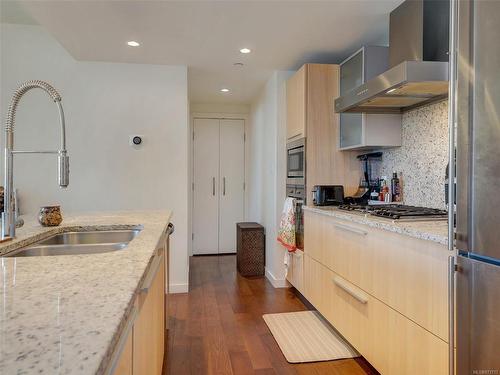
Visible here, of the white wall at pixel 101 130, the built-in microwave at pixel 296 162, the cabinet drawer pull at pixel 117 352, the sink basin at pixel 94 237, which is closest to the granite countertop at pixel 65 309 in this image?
the cabinet drawer pull at pixel 117 352

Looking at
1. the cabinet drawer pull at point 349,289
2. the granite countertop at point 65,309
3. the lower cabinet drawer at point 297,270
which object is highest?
the granite countertop at point 65,309

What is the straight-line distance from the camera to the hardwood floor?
202 cm

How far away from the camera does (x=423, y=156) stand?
7.91 feet

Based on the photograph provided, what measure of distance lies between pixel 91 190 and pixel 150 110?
1.00 metres

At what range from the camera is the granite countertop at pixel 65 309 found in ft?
1.38

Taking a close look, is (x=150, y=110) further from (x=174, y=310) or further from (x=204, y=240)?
(x=204, y=240)

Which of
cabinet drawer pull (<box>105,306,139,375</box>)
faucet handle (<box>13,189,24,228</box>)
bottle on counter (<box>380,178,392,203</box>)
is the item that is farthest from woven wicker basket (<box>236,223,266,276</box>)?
cabinet drawer pull (<box>105,306,139,375</box>)

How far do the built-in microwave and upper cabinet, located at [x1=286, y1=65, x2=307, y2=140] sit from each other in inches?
3.2

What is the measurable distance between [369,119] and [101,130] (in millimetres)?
2533

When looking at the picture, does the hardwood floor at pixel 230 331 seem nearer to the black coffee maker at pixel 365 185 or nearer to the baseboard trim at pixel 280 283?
the baseboard trim at pixel 280 283

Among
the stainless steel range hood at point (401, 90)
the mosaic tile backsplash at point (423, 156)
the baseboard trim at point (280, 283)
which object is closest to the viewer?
the stainless steel range hood at point (401, 90)

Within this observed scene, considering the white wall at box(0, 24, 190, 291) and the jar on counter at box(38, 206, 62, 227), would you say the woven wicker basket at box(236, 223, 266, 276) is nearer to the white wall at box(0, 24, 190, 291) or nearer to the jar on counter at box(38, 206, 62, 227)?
the white wall at box(0, 24, 190, 291)

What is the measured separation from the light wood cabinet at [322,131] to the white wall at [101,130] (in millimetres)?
1256

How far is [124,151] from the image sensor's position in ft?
11.1
